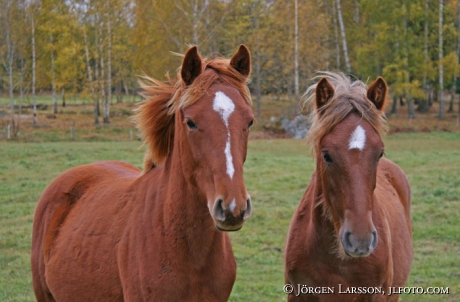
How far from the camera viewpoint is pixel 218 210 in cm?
286

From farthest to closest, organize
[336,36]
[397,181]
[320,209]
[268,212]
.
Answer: [336,36], [268,212], [397,181], [320,209]

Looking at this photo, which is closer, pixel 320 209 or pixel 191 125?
pixel 191 125

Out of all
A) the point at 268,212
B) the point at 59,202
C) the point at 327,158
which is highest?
the point at 327,158

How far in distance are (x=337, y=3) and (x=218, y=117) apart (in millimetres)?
33895

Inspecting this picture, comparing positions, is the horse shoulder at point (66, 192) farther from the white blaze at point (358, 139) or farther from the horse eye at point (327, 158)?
the white blaze at point (358, 139)

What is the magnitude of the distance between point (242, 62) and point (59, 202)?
2.25 meters

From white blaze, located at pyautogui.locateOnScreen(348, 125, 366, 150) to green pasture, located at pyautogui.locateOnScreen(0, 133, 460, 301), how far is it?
135 inches

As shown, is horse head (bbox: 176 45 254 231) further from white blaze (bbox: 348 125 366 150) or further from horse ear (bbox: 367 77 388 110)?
horse ear (bbox: 367 77 388 110)

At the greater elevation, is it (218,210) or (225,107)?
(225,107)

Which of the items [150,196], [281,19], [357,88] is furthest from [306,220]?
[281,19]

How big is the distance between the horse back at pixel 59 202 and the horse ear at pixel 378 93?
6.45 ft

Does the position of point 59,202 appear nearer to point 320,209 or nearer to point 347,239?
point 320,209

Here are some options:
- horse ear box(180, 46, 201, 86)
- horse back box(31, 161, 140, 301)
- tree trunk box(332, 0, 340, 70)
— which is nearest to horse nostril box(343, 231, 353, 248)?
horse ear box(180, 46, 201, 86)

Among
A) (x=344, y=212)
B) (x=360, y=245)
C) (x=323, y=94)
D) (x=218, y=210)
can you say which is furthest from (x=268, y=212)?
(x=218, y=210)
